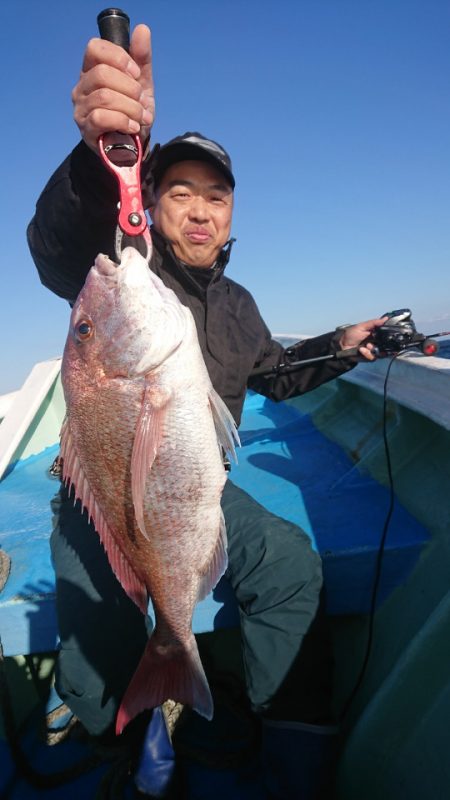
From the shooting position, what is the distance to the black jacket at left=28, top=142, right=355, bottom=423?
1.71 m

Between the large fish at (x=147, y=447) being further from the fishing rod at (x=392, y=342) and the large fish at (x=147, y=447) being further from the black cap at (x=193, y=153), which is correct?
the fishing rod at (x=392, y=342)

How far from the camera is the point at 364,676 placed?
197cm

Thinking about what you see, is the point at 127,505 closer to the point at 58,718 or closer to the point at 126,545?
the point at 126,545

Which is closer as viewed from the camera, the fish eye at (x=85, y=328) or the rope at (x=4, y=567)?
the fish eye at (x=85, y=328)

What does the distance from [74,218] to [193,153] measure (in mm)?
811

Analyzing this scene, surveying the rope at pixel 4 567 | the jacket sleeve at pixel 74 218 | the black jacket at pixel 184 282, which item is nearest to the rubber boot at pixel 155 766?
the rope at pixel 4 567

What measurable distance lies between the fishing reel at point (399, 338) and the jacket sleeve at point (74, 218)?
1.78 meters

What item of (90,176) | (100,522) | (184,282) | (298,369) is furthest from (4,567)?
(298,369)

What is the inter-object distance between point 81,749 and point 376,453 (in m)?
2.43

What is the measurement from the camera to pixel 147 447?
1.51 m

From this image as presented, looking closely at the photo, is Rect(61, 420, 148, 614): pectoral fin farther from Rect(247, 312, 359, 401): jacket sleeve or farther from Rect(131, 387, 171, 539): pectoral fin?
Rect(247, 312, 359, 401): jacket sleeve

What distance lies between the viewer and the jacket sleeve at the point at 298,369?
291cm

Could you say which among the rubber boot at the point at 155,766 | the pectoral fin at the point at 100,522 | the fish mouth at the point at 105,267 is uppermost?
the fish mouth at the point at 105,267

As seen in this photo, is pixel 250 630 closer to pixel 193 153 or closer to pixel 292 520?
Answer: pixel 292 520
